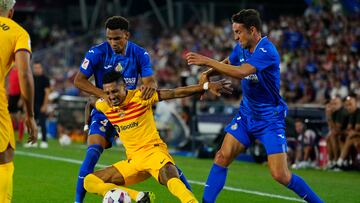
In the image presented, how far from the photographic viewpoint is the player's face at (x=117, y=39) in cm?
985

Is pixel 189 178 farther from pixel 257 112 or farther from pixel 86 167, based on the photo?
pixel 257 112

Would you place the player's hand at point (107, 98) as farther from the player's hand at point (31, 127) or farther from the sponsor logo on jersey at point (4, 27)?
the sponsor logo on jersey at point (4, 27)

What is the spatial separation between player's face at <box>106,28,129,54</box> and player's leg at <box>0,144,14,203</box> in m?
2.70

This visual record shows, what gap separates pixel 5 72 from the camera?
7531mm

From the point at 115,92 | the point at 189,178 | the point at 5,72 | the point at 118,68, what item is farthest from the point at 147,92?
the point at 189,178

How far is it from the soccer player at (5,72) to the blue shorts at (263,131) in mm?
2787

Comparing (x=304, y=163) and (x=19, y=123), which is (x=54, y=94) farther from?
(x=304, y=163)

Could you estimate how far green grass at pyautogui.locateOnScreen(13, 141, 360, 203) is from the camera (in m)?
11.8

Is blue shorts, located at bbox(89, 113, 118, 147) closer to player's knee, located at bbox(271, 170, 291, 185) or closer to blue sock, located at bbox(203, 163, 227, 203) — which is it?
blue sock, located at bbox(203, 163, 227, 203)

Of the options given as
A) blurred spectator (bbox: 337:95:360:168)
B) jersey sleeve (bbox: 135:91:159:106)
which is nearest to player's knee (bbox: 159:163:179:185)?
jersey sleeve (bbox: 135:91:159:106)

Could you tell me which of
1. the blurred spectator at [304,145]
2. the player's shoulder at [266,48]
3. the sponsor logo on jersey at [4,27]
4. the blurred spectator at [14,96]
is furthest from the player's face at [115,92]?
the blurred spectator at [14,96]

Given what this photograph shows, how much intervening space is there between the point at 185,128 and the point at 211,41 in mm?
10037

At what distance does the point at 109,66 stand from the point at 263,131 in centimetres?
202

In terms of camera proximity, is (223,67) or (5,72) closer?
(5,72)
